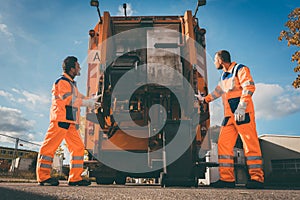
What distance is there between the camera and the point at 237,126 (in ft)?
10.3

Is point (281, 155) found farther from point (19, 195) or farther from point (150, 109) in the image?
point (19, 195)

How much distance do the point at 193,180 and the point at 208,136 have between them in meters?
1.05

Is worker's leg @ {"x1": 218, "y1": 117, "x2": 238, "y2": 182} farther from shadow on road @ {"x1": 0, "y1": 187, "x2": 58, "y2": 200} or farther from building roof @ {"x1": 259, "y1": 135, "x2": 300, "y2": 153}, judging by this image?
building roof @ {"x1": 259, "y1": 135, "x2": 300, "y2": 153}

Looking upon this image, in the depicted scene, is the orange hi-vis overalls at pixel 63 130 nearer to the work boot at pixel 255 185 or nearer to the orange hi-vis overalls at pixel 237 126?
the orange hi-vis overalls at pixel 237 126

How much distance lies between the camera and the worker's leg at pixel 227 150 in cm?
319

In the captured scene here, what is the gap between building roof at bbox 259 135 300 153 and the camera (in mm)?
11881

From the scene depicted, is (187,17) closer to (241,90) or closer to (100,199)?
(241,90)

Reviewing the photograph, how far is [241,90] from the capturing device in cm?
327

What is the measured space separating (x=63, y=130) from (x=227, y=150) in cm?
217

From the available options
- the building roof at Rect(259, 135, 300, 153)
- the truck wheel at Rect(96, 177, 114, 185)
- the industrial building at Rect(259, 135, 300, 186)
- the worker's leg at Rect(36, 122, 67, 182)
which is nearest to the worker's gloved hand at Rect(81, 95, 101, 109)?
the worker's leg at Rect(36, 122, 67, 182)

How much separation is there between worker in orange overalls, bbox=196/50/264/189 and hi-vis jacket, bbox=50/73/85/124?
2.03 metres

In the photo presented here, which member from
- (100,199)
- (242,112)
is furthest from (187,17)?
(100,199)

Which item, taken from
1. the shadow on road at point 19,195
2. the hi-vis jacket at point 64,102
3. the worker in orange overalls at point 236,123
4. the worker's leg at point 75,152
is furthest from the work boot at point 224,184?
the shadow on road at point 19,195

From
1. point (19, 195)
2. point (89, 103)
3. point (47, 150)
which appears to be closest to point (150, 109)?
point (89, 103)
